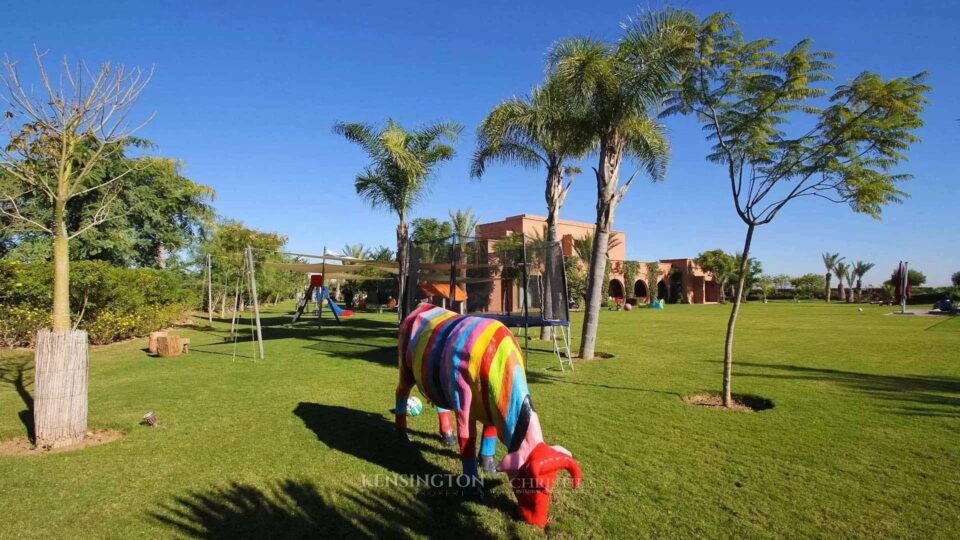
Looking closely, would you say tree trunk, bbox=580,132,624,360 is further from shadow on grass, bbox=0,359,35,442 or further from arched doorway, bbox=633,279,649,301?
arched doorway, bbox=633,279,649,301

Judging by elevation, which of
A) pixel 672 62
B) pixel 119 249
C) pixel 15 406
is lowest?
pixel 15 406

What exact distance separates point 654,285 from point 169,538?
50169 mm

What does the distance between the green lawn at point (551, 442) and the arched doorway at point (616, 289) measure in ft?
127

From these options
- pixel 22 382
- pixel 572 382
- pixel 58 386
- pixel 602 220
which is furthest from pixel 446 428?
pixel 22 382

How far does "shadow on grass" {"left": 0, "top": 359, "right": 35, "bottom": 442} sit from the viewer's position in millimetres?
6241

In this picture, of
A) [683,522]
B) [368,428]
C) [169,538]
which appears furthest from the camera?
[368,428]

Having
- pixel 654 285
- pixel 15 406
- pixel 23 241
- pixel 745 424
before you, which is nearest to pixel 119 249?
pixel 23 241

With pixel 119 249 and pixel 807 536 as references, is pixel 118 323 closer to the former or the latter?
pixel 119 249

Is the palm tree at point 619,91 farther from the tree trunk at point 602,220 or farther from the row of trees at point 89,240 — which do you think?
the row of trees at point 89,240

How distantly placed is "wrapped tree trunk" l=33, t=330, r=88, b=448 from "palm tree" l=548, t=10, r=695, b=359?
909 centimetres

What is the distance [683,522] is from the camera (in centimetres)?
367

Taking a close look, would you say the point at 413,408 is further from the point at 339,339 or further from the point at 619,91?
the point at 339,339

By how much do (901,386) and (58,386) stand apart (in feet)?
40.8

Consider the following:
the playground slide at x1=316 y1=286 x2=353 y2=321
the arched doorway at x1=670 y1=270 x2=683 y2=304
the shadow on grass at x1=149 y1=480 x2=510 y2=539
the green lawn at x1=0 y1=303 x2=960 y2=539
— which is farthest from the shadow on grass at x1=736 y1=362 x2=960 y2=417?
the arched doorway at x1=670 y1=270 x2=683 y2=304
